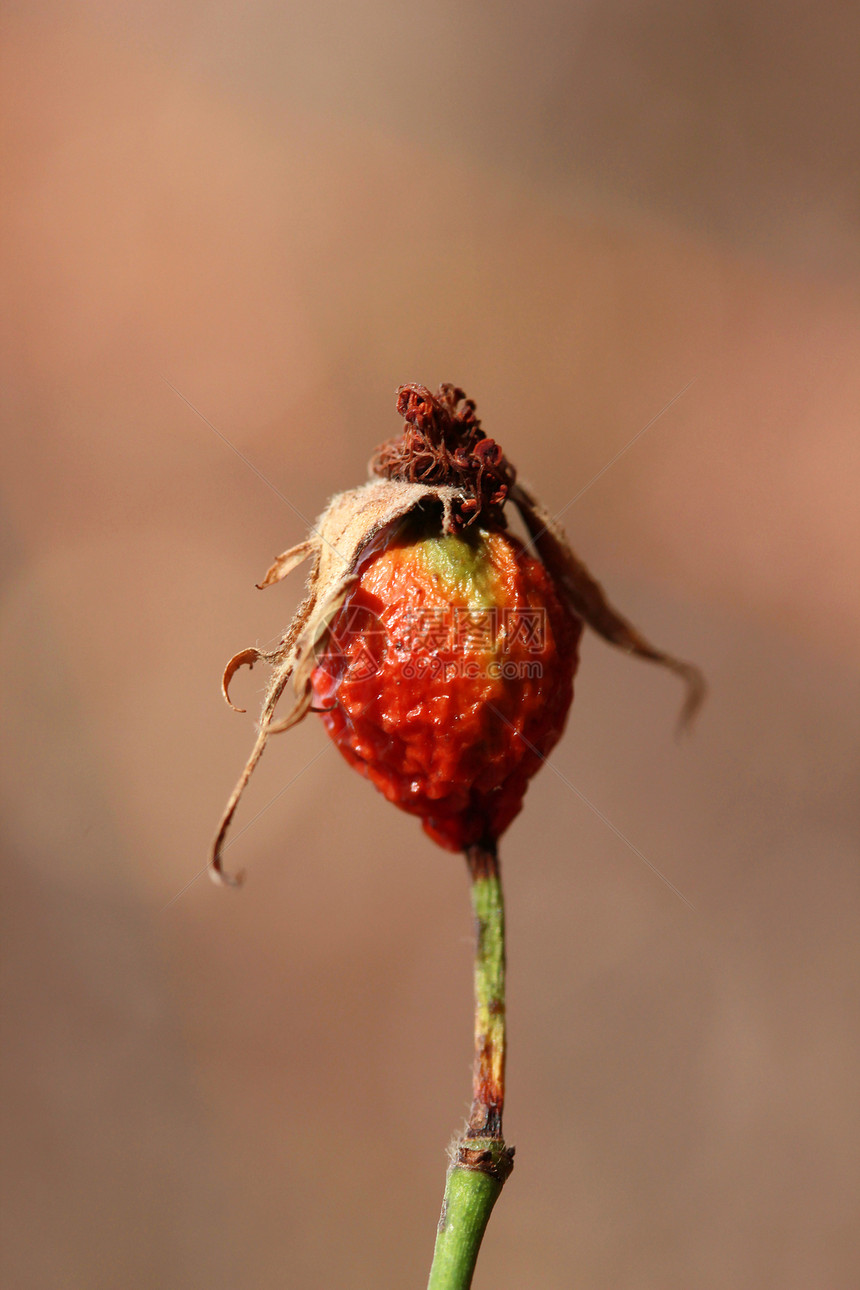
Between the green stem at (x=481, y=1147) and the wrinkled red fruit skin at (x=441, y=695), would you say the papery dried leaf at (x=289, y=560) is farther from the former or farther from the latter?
the green stem at (x=481, y=1147)

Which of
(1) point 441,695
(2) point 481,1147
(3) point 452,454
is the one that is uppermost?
(3) point 452,454

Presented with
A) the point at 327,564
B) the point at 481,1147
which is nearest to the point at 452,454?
the point at 327,564

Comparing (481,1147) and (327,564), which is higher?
(327,564)

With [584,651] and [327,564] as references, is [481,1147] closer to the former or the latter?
[327,564]

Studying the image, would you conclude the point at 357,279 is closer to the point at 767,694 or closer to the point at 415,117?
the point at 415,117

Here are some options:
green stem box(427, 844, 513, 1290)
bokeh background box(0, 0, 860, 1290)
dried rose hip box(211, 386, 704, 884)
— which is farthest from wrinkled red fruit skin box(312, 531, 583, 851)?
bokeh background box(0, 0, 860, 1290)

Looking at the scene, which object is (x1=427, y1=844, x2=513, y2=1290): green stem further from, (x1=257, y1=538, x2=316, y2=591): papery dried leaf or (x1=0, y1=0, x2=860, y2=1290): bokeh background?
(x1=0, y1=0, x2=860, y2=1290): bokeh background

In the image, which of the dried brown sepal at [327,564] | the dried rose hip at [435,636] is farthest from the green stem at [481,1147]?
the dried brown sepal at [327,564]

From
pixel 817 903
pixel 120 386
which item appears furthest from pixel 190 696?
pixel 817 903
